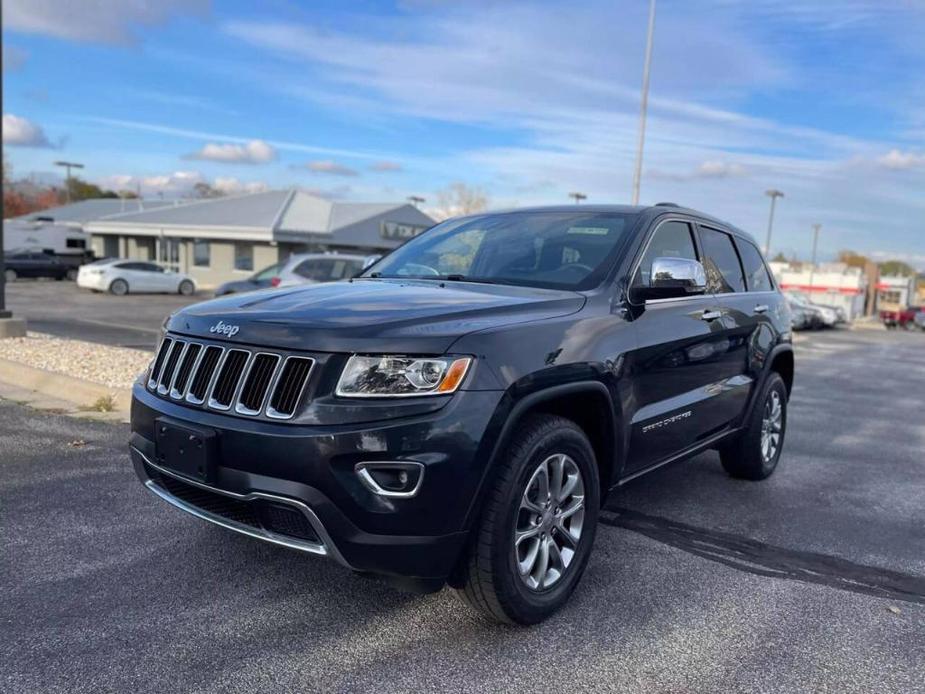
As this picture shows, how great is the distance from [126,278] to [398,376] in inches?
1166

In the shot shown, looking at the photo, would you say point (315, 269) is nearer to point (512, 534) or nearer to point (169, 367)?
point (169, 367)

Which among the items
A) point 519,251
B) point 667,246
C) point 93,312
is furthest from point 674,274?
point 93,312

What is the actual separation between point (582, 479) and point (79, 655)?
2109 mm

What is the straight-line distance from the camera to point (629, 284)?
3.88m

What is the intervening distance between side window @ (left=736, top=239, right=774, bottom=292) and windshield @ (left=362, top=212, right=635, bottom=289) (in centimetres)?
174

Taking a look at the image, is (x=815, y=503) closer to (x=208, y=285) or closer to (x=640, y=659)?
(x=640, y=659)

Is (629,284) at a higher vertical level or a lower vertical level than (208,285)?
higher

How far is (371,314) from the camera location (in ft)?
10.1

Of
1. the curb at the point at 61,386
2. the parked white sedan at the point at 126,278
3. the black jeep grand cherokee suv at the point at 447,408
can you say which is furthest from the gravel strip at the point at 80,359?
the parked white sedan at the point at 126,278

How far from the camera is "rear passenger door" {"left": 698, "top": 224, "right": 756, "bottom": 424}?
16.1ft

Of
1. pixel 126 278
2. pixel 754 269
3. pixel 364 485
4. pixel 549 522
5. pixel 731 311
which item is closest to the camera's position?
pixel 364 485

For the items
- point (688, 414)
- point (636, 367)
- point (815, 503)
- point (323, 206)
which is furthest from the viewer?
point (323, 206)

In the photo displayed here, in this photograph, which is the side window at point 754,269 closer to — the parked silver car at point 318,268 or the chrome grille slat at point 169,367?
the chrome grille slat at point 169,367

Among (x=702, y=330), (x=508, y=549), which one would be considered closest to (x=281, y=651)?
(x=508, y=549)
